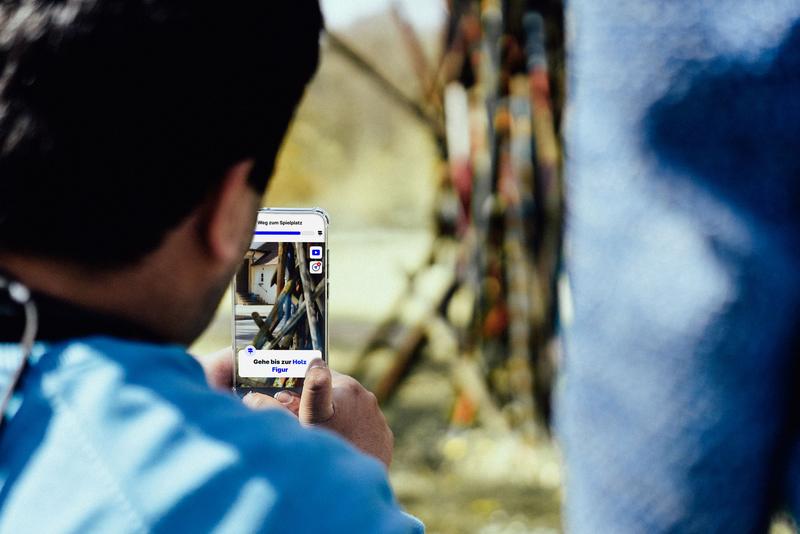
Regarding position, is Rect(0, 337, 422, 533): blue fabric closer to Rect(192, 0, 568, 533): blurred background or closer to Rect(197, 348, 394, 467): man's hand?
Rect(197, 348, 394, 467): man's hand

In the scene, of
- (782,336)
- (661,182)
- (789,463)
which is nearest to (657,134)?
(661,182)

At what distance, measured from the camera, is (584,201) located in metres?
1.02

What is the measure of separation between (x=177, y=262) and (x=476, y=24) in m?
3.63

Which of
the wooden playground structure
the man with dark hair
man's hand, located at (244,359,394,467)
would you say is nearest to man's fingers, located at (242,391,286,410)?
man's hand, located at (244,359,394,467)

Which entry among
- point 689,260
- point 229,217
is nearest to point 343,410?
point 229,217

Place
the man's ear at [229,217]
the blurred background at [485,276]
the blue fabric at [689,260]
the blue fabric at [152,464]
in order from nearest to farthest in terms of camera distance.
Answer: the blue fabric at [152,464] → the man's ear at [229,217] → the blue fabric at [689,260] → the blurred background at [485,276]

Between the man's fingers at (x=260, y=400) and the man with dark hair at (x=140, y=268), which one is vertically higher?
the man with dark hair at (x=140, y=268)

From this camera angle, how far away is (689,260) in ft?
3.11

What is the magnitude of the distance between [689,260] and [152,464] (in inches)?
20.7

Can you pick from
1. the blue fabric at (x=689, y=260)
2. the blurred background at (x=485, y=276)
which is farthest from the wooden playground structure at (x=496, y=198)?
the blue fabric at (x=689, y=260)

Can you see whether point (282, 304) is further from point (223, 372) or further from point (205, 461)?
point (205, 461)

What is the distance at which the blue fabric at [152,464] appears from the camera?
69 cm

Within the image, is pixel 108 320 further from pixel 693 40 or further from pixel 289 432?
pixel 693 40

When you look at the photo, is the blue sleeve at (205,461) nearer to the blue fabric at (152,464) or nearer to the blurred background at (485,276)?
the blue fabric at (152,464)
